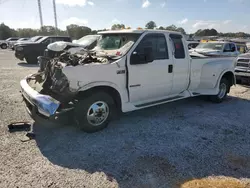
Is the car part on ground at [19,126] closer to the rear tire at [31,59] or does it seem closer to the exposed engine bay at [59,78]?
the exposed engine bay at [59,78]

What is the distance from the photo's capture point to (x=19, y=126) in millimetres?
4426

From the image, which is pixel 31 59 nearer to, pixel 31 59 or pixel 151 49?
pixel 31 59

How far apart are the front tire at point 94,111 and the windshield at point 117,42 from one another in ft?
3.37

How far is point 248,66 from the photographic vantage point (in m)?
8.89

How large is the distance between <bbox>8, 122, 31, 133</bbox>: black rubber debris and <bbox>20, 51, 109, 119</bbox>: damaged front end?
338 mm

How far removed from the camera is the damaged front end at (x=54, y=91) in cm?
375

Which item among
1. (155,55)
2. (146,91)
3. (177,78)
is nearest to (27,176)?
(146,91)

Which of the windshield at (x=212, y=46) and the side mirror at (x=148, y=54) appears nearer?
the side mirror at (x=148, y=54)

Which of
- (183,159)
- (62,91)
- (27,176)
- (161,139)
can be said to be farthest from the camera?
(161,139)

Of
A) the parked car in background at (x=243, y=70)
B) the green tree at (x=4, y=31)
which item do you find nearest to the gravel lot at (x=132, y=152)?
the parked car in background at (x=243, y=70)

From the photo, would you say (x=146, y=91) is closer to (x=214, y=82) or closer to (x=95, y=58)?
(x=95, y=58)

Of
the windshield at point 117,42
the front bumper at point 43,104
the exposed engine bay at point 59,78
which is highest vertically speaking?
the windshield at point 117,42

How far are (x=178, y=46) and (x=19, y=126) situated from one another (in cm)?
386

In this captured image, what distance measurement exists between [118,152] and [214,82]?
153 inches
